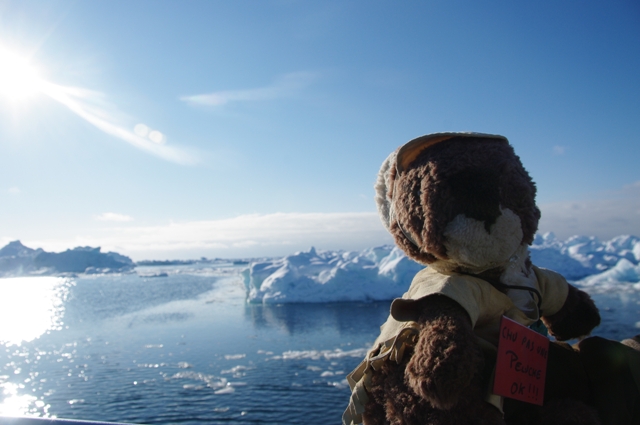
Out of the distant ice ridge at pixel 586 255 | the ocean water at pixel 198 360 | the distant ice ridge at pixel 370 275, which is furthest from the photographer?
the distant ice ridge at pixel 586 255

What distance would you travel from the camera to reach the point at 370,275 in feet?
64.0

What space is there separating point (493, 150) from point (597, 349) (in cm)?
46

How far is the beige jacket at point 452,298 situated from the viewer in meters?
0.83

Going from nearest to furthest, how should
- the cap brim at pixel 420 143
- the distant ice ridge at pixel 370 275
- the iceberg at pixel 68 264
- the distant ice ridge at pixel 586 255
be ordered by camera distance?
the cap brim at pixel 420 143 < the distant ice ridge at pixel 370 275 < the distant ice ridge at pixel 586 255 < the iceberg at pixel 68 264

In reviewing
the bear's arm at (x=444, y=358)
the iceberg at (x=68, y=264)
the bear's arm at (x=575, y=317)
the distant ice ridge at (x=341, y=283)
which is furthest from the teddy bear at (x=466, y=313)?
the iceberg at (x=68, y=264)

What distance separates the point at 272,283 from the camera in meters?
19.8

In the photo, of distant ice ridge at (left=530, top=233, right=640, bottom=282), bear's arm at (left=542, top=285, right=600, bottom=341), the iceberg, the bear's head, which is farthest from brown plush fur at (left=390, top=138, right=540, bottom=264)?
the iceberg

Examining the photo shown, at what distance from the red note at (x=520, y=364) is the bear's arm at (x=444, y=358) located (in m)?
0.06

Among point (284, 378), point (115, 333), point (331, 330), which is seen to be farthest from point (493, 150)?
point (115, 333)

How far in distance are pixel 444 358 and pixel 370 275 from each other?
19070mm

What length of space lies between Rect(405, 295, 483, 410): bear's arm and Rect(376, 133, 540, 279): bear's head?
14cm

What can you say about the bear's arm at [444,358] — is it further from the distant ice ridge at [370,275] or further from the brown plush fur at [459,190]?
the distant ice ridge at [370,275]

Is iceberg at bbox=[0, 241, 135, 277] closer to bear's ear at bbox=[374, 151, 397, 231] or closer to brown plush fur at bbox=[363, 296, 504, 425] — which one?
bear's ear at bbox=[374, 151, 397, 231]

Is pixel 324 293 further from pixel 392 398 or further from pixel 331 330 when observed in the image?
pixel 392 398
